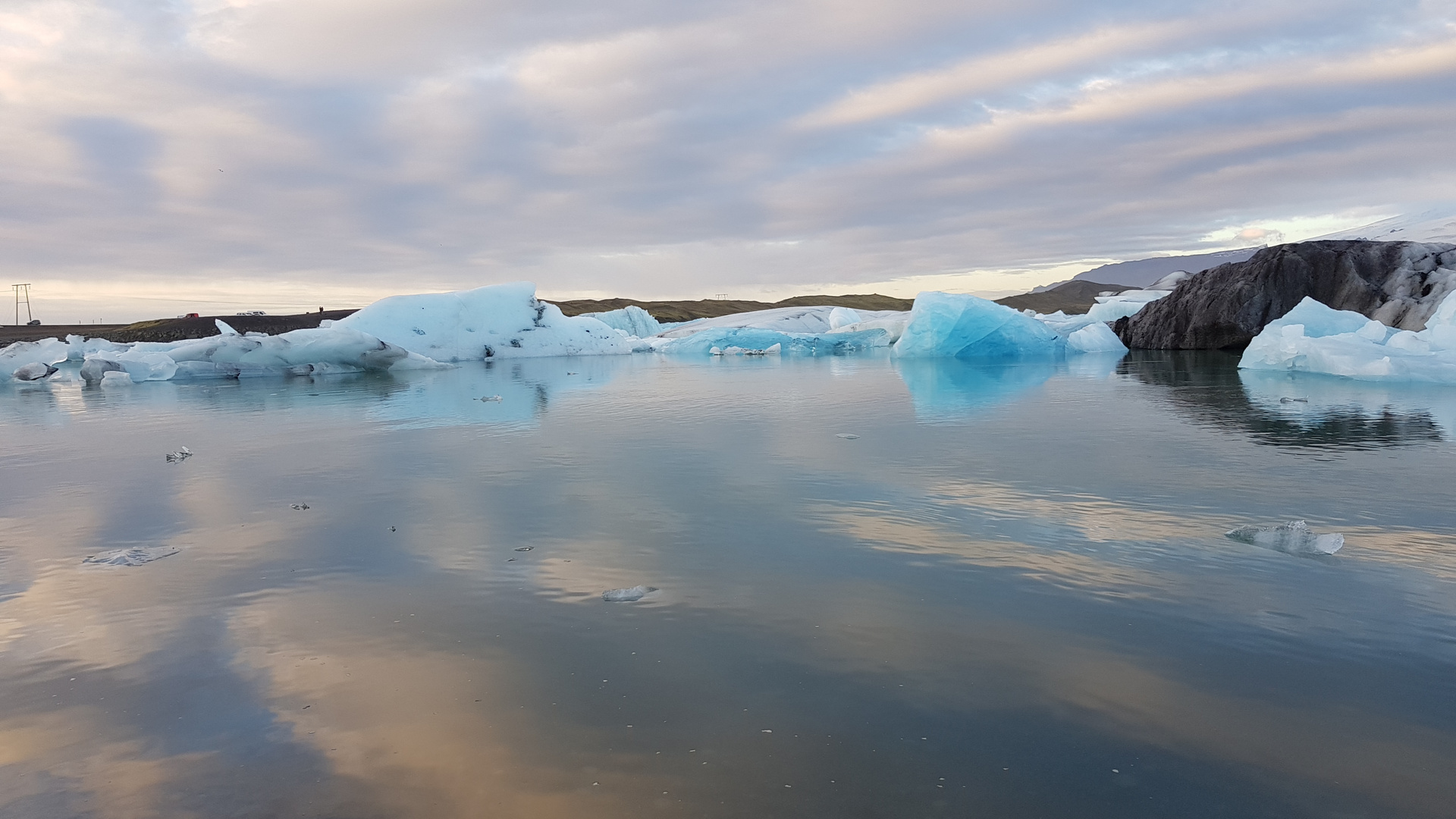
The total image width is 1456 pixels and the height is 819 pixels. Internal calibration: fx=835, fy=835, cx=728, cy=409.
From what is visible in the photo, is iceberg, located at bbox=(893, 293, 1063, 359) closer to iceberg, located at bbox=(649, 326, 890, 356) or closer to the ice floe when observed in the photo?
the ice floe

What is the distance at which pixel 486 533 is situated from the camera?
4.51 metres

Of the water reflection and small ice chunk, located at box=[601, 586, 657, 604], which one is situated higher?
the water reflection

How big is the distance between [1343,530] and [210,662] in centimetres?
503

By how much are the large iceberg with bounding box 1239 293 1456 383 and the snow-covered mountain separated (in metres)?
23.8

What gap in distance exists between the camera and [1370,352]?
532 inches

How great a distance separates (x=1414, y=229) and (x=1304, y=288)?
76.0 feet

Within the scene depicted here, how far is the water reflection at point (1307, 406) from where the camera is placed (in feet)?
24.2

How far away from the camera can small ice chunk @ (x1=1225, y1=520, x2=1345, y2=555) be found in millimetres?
3807

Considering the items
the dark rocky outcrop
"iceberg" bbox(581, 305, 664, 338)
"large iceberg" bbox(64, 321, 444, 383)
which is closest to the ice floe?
"large iceberg" bbox(64, 321, 444, 383)

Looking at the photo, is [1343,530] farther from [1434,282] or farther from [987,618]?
[1434,282]

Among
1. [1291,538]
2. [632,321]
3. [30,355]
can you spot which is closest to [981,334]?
[1291,538]

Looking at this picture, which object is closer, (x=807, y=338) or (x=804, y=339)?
(x=804, y=339)

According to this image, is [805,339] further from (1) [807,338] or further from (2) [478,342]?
(2) [478,342]

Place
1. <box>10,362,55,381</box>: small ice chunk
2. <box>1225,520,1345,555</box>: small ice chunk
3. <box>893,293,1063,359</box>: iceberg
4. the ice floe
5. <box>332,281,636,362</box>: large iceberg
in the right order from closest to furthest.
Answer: <box>1225,520,1345,555</box>: small ice chunk
the ice floe
<box>10,362,55,381</box>: small ice chunk
<box>893,293,1063,359</box>: iceberg
<box>332,281,636,362</box>: large iceberg
